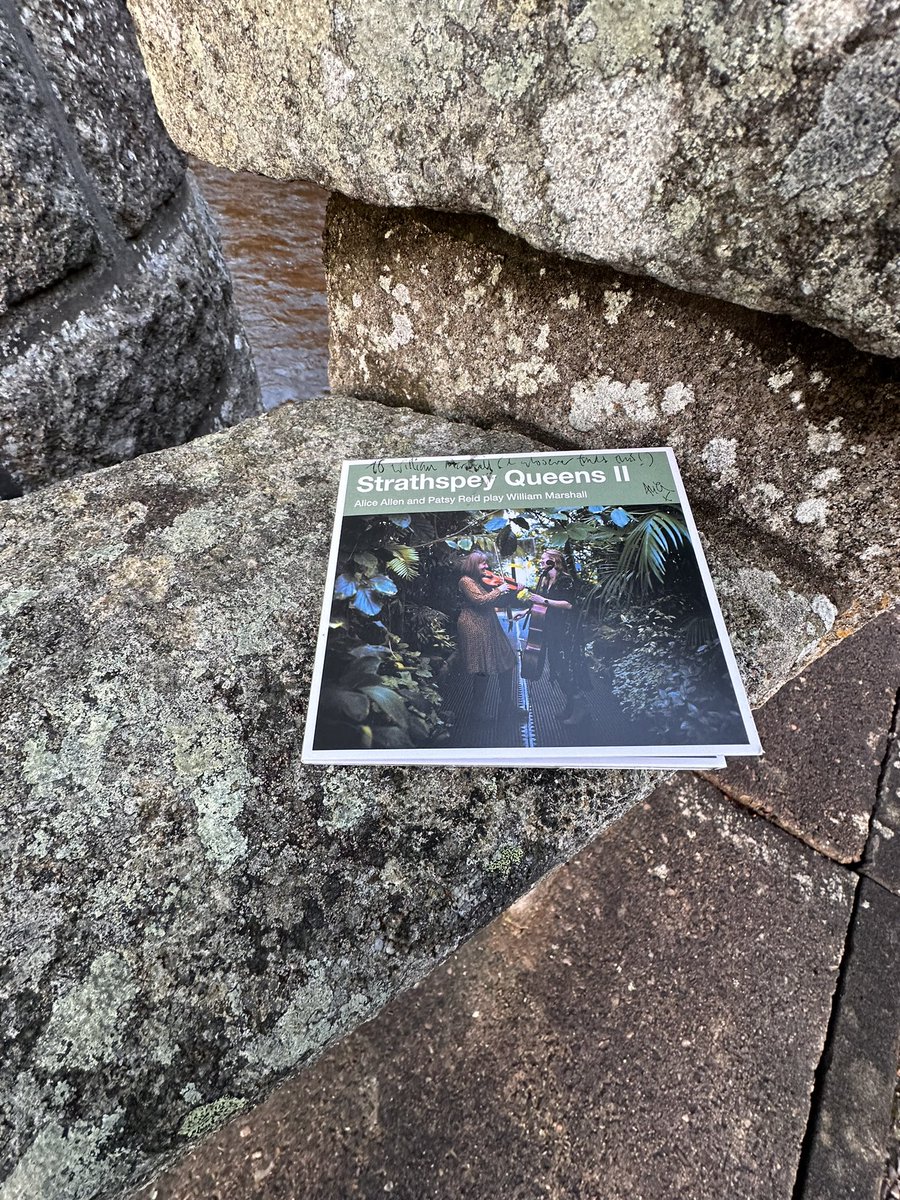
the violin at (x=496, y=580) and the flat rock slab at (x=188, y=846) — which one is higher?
the violin at (x=496, y=580)

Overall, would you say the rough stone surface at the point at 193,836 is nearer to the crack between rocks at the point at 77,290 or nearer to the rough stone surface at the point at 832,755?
the crack between rocks at the point at 77,290

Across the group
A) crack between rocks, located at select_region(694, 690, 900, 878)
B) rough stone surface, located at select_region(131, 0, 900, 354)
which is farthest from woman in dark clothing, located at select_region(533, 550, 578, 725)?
crack between rocks, located at select_region(694, 690, 900, 878)

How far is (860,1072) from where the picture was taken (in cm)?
85

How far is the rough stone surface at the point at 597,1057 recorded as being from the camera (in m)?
0.79

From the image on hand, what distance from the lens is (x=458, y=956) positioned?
3.15 feet

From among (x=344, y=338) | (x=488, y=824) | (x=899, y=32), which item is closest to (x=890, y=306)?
(x=899, y=32)

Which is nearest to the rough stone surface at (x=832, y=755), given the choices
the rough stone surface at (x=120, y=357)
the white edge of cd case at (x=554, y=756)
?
the white edge of cd case at (x=554, y=756)

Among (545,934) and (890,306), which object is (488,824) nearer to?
(890,306)

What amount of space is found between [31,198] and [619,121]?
2.23 feet

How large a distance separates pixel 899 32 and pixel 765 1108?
1.09 meters

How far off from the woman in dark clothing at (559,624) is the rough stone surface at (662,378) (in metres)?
0.20

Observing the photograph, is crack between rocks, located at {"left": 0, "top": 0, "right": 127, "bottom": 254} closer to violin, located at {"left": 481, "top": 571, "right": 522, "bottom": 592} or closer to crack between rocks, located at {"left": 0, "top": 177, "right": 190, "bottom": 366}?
crack between rocks, located at {"left": 0, "top": 177, "right": 190, "bottom": 366}

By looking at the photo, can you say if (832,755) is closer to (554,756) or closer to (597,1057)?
(597,1057)

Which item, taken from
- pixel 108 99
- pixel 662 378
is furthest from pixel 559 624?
pixel 108 99
